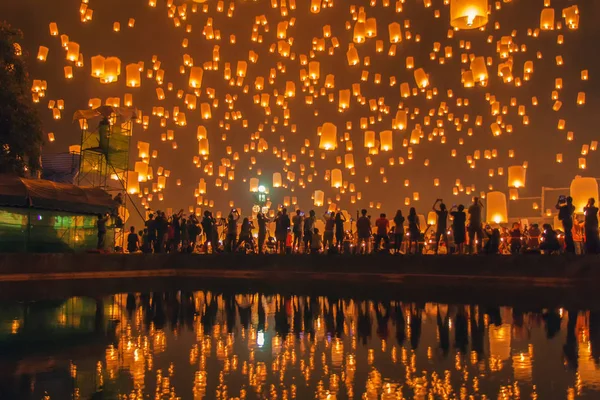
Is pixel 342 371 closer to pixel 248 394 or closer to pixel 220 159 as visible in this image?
pixel 248 394

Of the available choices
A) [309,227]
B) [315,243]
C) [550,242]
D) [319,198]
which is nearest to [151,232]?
[309,227]

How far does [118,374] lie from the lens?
14.4 feet

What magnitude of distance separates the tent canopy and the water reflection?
8132 millimetres

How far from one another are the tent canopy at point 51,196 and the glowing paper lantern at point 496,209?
12896 millimetres

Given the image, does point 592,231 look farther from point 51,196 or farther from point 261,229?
point 51,196

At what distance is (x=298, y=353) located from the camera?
5219 mm

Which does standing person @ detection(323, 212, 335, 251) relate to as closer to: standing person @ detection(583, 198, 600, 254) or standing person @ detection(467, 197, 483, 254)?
standing person @ detection(467, 197, 483, 254)

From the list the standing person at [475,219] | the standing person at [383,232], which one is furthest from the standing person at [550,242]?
the standing person at [383,232]

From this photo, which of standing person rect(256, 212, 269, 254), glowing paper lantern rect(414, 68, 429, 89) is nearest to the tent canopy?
standing person rect(256, 212, 269, 254)

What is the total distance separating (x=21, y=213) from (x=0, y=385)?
43.1 feet

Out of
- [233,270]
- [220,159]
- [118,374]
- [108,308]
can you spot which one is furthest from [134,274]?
[220,159]

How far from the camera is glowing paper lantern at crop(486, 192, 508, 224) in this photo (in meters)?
22.6

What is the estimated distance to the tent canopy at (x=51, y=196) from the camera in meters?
15.8

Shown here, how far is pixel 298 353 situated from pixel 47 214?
13485 millimetres
